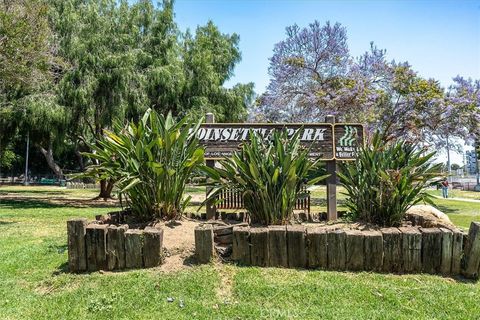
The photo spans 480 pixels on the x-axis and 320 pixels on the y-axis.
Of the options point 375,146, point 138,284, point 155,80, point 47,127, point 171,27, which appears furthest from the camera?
point 171,27

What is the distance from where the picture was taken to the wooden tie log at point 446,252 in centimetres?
407

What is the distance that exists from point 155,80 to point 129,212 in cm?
1116

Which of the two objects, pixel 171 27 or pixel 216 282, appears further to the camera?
pixel 171 27

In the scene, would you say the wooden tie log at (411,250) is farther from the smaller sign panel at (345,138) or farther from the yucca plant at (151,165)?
the smaller sign panel at (345,138)

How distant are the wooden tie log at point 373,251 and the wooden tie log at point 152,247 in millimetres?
2017

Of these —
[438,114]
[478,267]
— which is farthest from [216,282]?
[438,114]

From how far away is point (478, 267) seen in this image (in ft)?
13.3

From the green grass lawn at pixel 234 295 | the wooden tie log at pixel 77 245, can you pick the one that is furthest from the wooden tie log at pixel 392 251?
the wooden tie log at pixel 77 245

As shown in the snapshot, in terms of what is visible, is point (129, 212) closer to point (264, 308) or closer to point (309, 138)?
point (264, 308)

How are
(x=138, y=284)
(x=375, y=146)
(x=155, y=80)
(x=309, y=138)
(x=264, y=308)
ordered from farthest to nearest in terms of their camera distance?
(x=155, y=80) → (x=309, y=138) → (x=375, y=146) → (x=138, y=284) → (x=264, y=308)

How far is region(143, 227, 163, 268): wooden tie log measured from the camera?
417 cm

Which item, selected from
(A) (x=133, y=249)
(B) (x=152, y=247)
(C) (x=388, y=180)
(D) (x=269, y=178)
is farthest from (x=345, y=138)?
(A) (x=133, y=249)

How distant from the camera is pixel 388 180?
4.61m

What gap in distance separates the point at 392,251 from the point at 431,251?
0.38 m
